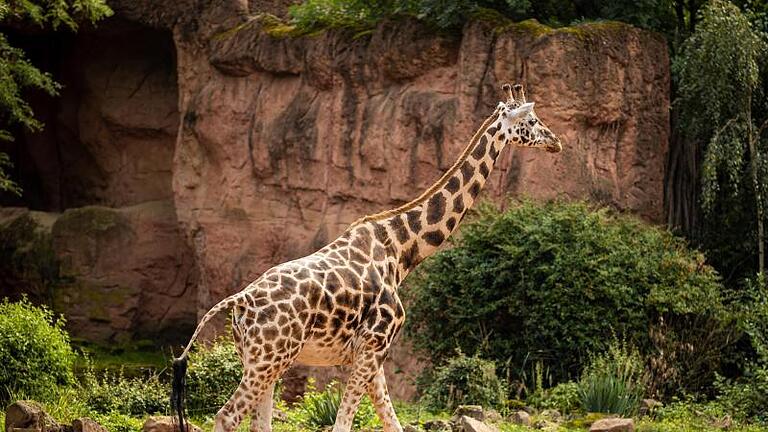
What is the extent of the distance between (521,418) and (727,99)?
7.83 m

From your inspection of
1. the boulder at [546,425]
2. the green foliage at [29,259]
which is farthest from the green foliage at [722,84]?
the green foliage at [29,259]

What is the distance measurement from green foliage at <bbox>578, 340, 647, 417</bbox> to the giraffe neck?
144 inches

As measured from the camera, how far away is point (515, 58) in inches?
778

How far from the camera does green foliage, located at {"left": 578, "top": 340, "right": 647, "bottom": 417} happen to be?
15.1 meters

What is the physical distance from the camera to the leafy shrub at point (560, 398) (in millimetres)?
15438

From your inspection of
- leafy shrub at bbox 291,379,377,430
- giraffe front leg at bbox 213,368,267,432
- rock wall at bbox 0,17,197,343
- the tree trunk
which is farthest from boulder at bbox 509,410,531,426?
rock wall at bbox 0,17,197,343

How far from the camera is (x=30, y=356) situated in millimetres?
15328

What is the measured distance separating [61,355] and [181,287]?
468 inches

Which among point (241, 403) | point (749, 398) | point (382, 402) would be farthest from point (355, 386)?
point (749, 398)

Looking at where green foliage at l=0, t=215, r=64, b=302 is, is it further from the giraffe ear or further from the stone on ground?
the stone on ground

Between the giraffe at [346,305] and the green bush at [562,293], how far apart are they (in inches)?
195

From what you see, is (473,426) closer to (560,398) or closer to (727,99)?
(560,398)

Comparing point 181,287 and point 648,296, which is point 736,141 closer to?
point 648,296

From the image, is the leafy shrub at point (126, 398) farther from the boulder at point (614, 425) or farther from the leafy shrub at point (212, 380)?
the boulder at point (614, 425)
